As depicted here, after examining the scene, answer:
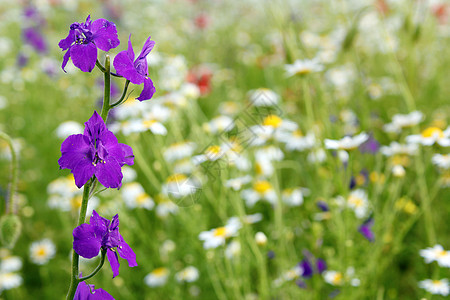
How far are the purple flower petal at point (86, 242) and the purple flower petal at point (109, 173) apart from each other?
0.19 ft

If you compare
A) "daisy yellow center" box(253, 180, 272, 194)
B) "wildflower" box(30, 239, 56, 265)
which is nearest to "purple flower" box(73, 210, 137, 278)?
"daisy yellow center" box(253, 180, 272, 194)

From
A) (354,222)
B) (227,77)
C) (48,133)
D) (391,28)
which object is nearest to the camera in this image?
(354,222)

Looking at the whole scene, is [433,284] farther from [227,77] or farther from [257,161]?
[227,77]

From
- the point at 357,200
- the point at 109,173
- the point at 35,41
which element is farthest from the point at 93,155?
the point at 35,41

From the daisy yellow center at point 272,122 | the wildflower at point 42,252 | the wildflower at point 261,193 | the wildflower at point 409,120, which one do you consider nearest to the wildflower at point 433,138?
the wildflower at point 409,120

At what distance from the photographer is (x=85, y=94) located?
357cm

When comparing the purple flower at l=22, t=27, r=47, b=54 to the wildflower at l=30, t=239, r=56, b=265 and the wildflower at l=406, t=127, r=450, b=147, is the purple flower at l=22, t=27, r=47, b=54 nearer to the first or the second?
the wildflower at l=30, t=239, r=56, b=265

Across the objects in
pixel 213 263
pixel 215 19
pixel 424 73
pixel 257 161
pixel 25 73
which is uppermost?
pixel 215 19

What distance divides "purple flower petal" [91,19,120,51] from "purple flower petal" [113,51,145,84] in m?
0.02

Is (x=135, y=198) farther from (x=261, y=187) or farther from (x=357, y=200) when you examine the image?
(x=357, y=200)

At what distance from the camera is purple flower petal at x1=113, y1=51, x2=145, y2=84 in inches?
23.4

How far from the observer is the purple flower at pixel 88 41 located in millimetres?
590

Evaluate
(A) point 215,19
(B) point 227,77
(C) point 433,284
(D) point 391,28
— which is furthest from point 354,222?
(A) point 215,19

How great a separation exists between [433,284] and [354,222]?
293 millimetres
